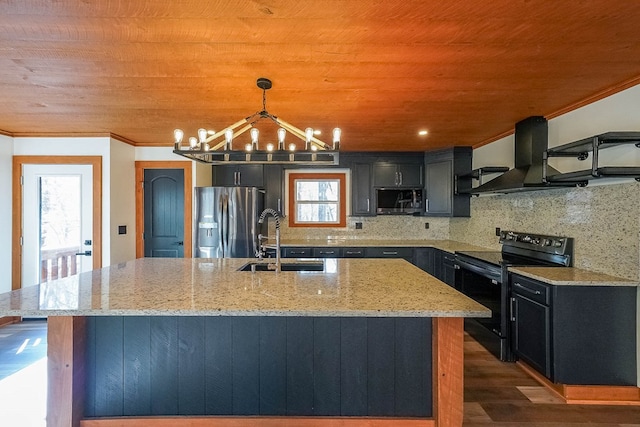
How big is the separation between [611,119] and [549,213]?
3.17 ft

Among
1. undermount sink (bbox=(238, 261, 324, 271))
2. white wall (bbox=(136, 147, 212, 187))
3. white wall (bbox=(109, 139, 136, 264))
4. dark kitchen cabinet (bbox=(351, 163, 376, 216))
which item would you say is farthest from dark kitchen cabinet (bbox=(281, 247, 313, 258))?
white wall (bbox=(109, 139, 136, 264))

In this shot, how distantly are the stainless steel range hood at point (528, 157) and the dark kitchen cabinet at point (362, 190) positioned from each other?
1883 mm

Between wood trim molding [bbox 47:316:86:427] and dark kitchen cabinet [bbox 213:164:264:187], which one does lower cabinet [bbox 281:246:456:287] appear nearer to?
dark kitchen cabinet [bbox 213:164:264:187]

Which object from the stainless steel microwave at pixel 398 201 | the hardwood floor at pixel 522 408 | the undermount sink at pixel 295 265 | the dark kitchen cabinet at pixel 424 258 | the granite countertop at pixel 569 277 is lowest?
the hardwood floor at pixel 522 408

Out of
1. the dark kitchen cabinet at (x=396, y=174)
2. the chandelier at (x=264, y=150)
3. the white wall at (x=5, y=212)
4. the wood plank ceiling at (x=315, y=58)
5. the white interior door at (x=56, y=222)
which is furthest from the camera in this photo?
the dark kitchen cabinet at (x=396, y=174)

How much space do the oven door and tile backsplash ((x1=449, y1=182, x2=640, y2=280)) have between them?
64 centimetres

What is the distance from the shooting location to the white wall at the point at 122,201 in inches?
160

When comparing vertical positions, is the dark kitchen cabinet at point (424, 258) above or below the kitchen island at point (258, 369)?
above

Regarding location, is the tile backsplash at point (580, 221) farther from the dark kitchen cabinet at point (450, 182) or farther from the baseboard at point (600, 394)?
the baseboard at point (600, 394)

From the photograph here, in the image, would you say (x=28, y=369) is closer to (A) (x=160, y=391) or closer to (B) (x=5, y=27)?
(A) (x=160, y=391)

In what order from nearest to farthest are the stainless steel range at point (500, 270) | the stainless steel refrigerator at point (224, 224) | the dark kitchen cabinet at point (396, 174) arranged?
1. the stainless steel range at point (500, 270)
2. the stainless steel refrigerator at point (224, 224)
3. the dark kitchen cabinet at point (396, 174)

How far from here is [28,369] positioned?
2807 millimetres

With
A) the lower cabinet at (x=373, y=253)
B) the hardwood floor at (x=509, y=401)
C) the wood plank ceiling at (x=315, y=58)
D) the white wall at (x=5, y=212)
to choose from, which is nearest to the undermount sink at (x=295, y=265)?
the wood plank ceiling at (x=315, y=58)

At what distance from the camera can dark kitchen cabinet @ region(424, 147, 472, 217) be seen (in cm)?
463
